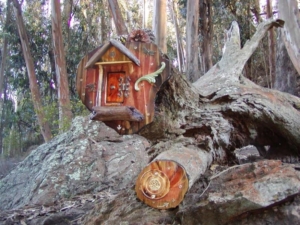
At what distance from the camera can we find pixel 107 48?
83.9 inches

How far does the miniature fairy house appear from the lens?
2137mm

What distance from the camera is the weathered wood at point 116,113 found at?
82.2 inches

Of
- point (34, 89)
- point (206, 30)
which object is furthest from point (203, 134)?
point (206, 30)

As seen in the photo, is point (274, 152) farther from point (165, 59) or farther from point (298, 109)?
point (165, 59)

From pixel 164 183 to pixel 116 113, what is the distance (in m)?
0.54

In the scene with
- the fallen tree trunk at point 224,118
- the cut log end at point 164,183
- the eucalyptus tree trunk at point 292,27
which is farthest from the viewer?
the eucalyptus tree trunk at point 292,27

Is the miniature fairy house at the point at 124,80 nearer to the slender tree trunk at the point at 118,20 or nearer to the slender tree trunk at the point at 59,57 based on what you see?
the slender tree trunk at the point at 118,20

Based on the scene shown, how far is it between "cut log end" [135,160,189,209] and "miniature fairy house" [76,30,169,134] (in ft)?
1.13

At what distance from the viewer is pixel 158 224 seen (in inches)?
78.4

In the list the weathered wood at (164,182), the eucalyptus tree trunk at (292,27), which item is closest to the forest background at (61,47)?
the eucalyptus tree trunk at (292,27)

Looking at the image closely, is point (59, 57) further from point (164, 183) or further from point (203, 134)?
point (164, 183)

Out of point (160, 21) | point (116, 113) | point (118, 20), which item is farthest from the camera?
point (160, 21)

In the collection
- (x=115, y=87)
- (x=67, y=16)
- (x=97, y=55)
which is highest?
(x=67, y=16)

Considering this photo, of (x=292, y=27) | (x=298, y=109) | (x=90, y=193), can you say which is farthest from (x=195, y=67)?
(x=90, y=193)
